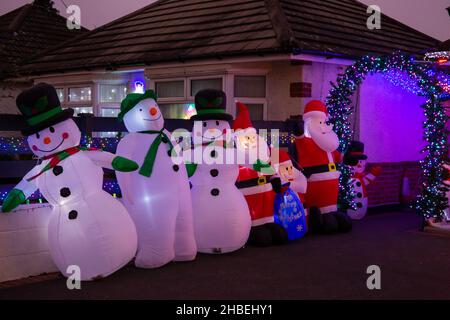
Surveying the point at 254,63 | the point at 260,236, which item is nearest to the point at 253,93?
the point at 254,63

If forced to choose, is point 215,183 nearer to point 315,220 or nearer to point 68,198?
point 68,198

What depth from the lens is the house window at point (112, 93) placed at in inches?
513

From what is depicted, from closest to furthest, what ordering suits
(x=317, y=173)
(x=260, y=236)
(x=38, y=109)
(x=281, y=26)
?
(x=38, y=109), (x=260, y=236), (x=317, y=173), (x=281, y=26)

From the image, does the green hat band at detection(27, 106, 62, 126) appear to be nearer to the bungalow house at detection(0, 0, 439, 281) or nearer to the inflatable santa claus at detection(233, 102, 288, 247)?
the inflatable santa claus at detection(233, 102, 288, 247)

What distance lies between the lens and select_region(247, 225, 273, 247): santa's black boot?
7508 millimetres

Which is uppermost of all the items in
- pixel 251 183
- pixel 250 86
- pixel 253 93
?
pixel 250 86

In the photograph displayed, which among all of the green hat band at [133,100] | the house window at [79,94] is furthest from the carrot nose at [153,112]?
the house window at [79,94]

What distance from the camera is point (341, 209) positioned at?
9562mm

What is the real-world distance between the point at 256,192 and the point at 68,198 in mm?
2748

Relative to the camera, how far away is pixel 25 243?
19.8ft
